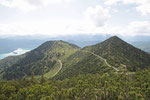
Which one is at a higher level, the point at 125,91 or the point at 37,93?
the point at 125,91

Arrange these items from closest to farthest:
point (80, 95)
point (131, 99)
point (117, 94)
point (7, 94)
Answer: point (131, 99), point (117, 94), point (80, 95), point (7, 94)

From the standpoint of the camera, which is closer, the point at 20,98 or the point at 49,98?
the point at 49,98

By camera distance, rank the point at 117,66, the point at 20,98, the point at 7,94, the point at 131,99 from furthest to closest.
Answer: the point at 117,66, the point at 7,94, the point at 20,98, the point at 131,99

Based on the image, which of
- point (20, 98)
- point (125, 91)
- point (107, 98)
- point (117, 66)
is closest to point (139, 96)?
point (125, 91)

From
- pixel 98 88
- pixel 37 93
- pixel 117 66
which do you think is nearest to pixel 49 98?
pixel 37 93

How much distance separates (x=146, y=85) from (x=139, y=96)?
17110mm

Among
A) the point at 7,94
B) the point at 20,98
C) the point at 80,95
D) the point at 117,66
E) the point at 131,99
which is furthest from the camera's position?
the point at 117,66

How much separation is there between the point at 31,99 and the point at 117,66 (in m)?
105

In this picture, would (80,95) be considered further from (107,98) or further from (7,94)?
(7,94)

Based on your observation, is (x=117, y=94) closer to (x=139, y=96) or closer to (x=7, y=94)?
(x=139, y=96)

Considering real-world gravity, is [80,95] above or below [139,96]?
below

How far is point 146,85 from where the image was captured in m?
69.5

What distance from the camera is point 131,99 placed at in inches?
2217

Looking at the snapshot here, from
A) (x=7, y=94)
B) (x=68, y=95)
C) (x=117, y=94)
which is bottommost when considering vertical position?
(x=7, y=94)
